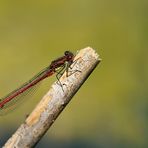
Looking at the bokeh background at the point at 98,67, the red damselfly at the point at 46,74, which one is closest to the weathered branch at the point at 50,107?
the red damselfly at the point at 46,74

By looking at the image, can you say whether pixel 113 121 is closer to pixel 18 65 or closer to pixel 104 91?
pixel 104 91

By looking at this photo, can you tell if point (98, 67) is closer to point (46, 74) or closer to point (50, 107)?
point (46, 74)

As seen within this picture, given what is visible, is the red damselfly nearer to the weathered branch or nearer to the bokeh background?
the weathered branch

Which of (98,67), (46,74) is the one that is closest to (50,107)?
(46,74)

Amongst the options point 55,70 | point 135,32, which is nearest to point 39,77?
point 55,70

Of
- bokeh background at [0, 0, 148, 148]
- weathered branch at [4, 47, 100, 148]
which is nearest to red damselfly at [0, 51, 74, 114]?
weathered branch at [4, 47, 100, 148]
